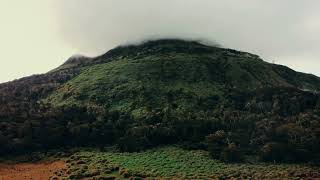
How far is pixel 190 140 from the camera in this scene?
129m

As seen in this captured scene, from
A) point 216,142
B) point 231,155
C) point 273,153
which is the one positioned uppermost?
point 216,142

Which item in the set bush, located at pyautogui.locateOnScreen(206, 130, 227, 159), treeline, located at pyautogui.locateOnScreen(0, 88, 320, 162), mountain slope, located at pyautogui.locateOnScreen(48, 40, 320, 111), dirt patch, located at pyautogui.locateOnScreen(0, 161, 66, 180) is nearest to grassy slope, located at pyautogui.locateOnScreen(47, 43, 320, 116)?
mountain slope, located at pyautogui.locateOnScreen(48, 40, 320, 111)

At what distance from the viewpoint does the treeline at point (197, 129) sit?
117500mm

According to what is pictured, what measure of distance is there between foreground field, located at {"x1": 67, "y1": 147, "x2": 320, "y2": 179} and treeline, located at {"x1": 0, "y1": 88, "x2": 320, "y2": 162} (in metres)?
4.93

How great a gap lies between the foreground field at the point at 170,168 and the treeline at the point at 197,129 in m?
4.93

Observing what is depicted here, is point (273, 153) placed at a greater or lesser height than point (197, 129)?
lesser

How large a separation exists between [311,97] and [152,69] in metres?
58.5

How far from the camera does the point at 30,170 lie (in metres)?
115

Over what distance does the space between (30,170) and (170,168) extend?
30.3 m

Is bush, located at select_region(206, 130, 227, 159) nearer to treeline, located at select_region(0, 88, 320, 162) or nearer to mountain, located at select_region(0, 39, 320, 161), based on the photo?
treeline, located at select_region(0, 88, 320, 162)

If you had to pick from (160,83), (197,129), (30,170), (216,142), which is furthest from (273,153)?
(160,83)

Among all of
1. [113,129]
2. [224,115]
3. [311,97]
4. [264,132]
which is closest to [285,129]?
[264,132]

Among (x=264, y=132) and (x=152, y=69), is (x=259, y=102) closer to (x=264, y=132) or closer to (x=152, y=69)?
(x=264, y=132)

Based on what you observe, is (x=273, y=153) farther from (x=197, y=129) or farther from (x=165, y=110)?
(x=165, y=110)
